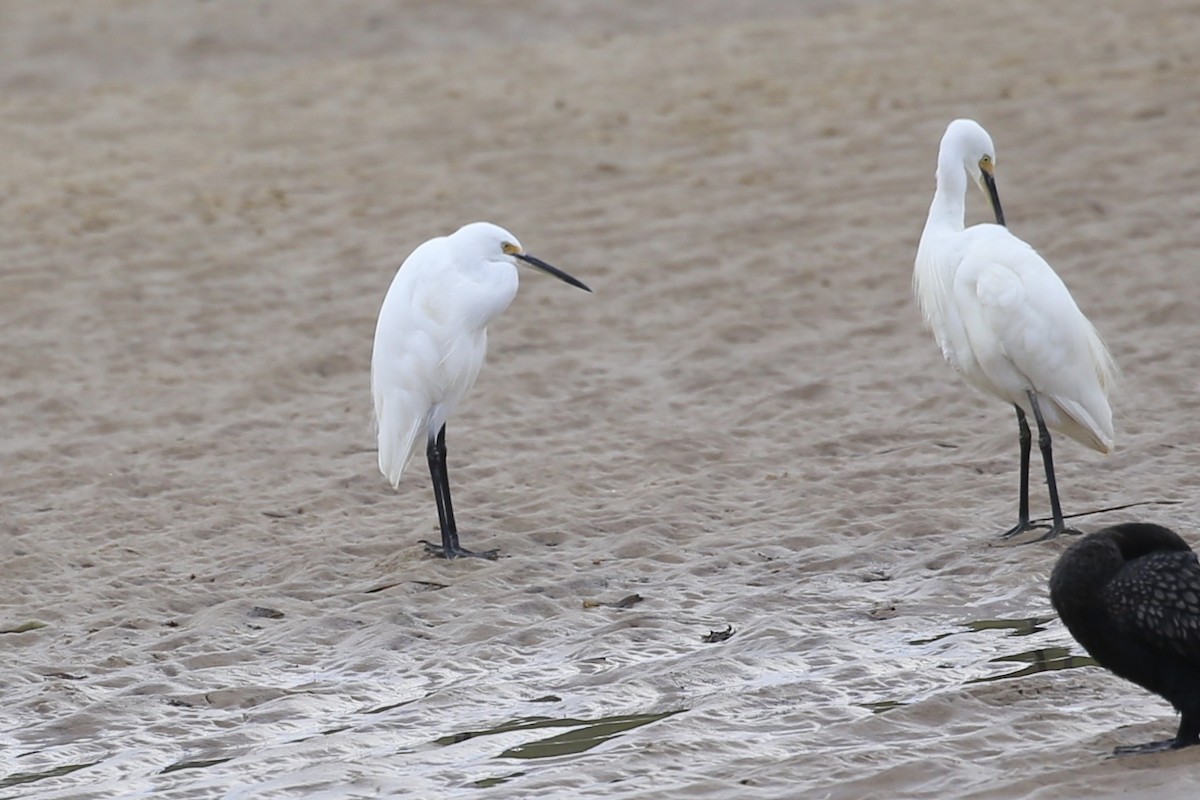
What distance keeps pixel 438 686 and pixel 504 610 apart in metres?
0.72

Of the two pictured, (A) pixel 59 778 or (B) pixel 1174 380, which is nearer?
(A) pixel 59 778

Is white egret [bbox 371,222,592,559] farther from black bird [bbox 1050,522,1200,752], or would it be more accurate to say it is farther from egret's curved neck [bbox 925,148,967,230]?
black bird [bbox 1050,522,1200,752]

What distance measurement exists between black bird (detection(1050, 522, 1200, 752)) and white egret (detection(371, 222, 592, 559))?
115 inches

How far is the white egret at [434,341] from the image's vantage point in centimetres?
695

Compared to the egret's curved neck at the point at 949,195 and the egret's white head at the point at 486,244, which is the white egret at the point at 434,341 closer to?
→ the egret's white head at the point at 486,244

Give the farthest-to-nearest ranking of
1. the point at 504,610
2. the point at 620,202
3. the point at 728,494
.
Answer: the point at 620,202 < the point at 728,494 < the point at 504,610

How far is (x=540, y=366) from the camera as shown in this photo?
903 centimetres

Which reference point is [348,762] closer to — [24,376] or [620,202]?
[24,376]

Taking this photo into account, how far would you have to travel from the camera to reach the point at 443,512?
6.77m

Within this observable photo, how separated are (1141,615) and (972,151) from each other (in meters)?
3.27

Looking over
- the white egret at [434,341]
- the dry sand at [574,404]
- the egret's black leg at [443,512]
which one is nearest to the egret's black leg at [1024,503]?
the dry sand at [574,404]

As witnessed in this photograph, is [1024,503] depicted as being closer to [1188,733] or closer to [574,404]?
[1188,733]

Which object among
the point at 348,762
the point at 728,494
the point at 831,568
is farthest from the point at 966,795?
the point at 728,494

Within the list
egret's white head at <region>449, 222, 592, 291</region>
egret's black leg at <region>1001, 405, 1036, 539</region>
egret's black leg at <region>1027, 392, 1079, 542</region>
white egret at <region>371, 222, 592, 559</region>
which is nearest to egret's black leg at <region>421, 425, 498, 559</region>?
white egret at <region>371, 222, 592, 559</region>
